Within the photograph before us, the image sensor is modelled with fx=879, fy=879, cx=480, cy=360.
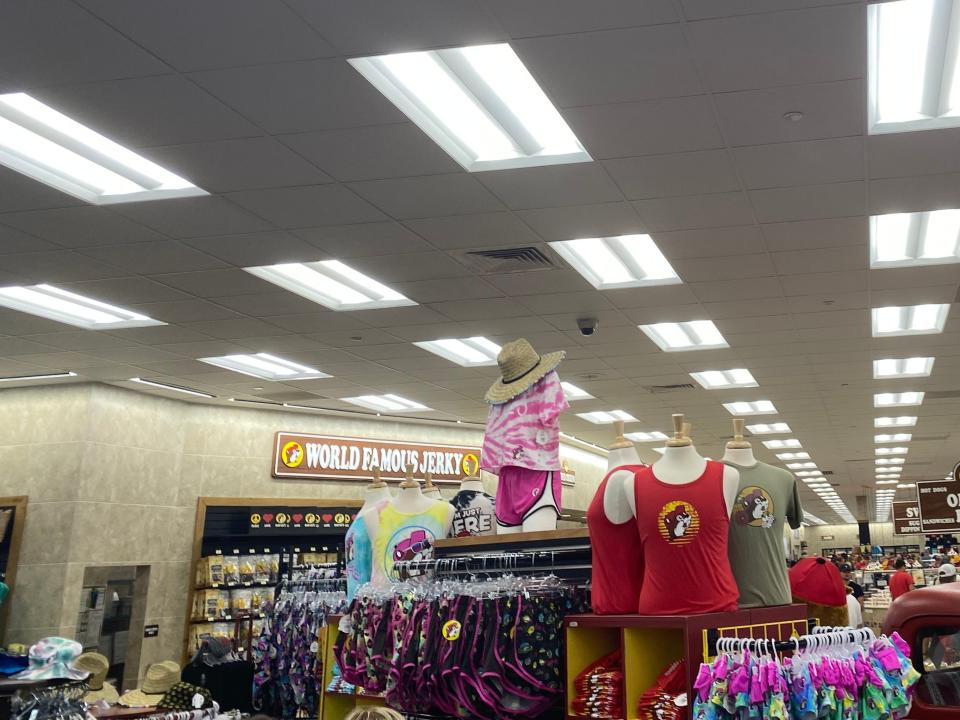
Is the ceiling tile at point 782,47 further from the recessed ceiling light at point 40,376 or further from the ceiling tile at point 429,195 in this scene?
the recessed ceiling light at point 40,376

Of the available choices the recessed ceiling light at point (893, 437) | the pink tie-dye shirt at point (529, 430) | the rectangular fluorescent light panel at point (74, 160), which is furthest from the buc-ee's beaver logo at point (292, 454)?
the recessed ceiling light at point (893, 437)

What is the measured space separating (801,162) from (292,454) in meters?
8.60

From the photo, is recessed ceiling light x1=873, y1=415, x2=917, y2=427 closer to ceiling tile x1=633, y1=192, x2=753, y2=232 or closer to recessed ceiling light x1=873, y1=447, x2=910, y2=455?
recessed ceiling light x1=873, y1=447, x2=910, y2=455

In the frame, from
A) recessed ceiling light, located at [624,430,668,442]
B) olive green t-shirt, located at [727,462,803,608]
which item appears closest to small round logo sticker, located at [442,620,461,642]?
olive green t-shirt, located at [727,462,803,608]

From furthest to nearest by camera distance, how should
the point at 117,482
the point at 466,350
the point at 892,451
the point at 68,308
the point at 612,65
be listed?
the point at 892,451 → the point at 117,482 → the point at 466,350 → the point at 68,308 → the point at 612,65

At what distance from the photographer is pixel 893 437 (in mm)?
15250

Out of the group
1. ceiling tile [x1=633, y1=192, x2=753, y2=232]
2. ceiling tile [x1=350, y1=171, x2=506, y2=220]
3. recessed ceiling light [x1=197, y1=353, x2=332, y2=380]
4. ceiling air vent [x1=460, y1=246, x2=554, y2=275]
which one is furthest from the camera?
recessed ceiling light [x1=197, y1=353, x2=332, y2=380]

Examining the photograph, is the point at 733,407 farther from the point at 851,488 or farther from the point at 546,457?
the point at 851,488

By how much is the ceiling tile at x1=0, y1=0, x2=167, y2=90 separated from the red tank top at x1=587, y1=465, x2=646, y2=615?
265 centimetres

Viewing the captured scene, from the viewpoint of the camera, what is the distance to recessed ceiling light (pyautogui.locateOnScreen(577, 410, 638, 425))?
1217 cm

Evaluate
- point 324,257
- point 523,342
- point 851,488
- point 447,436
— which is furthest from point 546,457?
point 851,488

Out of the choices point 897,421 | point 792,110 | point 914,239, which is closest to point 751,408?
point 897,421

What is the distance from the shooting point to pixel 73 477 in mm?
9773

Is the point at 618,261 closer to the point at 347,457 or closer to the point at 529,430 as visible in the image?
the point at 529,430
